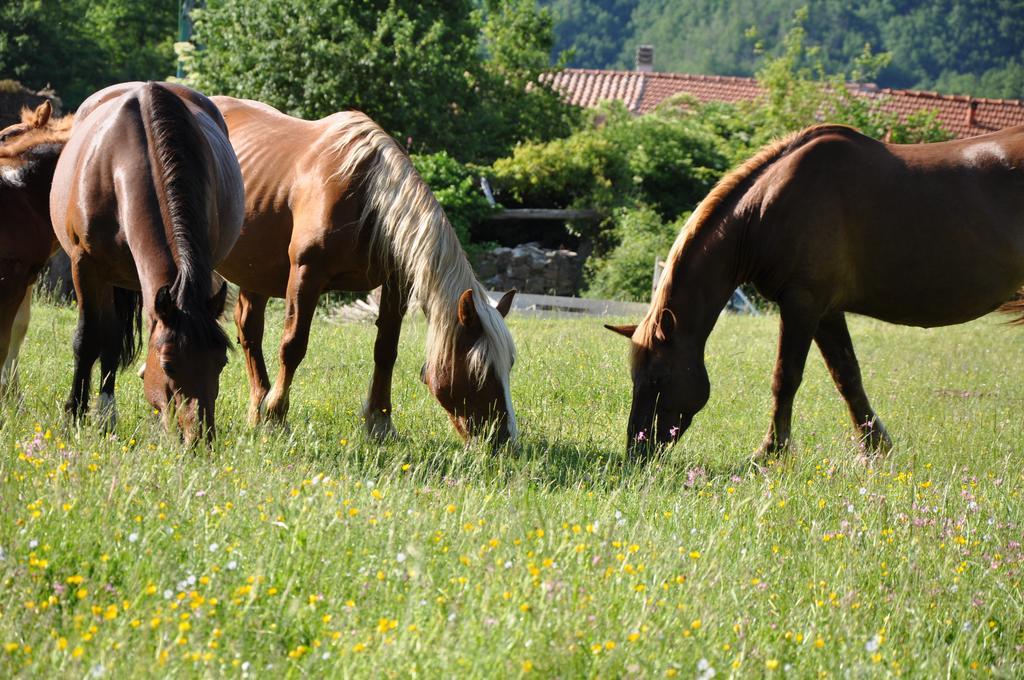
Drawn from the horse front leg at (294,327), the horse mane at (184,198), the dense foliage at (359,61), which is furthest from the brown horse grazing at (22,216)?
the dense foliage at (359,61)

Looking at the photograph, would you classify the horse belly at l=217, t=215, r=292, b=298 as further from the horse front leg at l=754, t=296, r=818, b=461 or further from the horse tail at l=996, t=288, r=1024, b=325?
the horse tail at l=996, t=288, r=1024, b=325

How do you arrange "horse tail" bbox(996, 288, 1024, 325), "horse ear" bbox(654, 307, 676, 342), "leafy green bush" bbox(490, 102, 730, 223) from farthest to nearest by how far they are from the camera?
"leafy green bush" bbox(490, 102, 730, 223), "horse tail" bbox(996, 288, 1024, 325), "horse ear" bbox(654, 307, 676, 342)

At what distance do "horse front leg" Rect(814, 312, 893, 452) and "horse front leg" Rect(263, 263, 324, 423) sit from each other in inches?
125

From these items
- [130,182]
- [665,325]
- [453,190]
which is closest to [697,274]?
[665,325]

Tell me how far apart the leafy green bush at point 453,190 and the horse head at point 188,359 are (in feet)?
52.0

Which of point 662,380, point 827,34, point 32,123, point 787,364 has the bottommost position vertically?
point 827,34

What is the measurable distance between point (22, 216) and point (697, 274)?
4022mm

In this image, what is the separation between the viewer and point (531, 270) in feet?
73.7

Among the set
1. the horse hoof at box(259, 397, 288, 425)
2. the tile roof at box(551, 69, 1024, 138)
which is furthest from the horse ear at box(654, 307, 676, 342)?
the tile roof at box(551, 69, 1024, 138)

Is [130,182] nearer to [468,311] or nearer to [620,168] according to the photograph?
[468,311]

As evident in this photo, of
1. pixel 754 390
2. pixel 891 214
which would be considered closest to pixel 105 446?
pixel 891 214

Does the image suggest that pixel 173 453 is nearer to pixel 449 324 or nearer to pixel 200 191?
pixel 200 191

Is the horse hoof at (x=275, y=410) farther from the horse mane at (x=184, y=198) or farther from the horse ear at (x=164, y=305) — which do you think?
the horse ear at (x=164, y=305)

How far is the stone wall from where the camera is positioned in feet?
72.4
